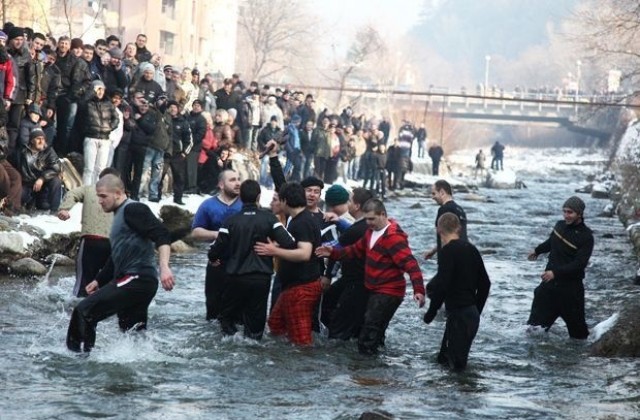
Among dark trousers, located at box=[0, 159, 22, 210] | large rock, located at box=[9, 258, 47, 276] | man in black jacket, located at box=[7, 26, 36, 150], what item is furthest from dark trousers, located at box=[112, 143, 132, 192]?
large rock, located at box=[9, 258, 47, 276]

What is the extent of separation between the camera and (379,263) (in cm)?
1238

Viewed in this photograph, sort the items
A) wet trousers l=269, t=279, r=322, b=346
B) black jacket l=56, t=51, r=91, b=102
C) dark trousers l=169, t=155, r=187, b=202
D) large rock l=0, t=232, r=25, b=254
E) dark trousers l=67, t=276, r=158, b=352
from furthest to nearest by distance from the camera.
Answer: dark trousers l=169, t=155, r=187, b=202
black jacket l=56, t=51, r=91, b=102
large rock l=0, t=232, r=25, b=254
wet trousers l=269, t=279, r=322, b=346
dark trousers l=67, t=276, r=158, b=352

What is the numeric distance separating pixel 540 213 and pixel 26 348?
1049 inches

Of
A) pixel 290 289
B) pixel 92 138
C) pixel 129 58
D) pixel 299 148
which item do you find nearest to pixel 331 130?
pixel 299 148

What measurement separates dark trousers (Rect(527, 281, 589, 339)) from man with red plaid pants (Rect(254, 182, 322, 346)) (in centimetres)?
287

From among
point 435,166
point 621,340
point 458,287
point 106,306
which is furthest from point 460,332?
point 435,166

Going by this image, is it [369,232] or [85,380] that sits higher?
[369,232]

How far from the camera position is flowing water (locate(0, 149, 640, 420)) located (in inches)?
407

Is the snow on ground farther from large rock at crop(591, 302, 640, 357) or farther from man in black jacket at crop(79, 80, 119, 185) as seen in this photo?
large rock at crop(591, 302, 640, 357)

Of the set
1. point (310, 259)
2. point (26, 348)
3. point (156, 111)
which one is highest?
point (156, 111)

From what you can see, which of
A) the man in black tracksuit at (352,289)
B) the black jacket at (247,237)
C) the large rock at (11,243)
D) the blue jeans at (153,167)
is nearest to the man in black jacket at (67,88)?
the blue jeans at (153,167)

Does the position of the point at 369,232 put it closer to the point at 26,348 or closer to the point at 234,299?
the point at 234,299

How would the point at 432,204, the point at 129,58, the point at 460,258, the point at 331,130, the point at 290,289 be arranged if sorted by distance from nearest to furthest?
1. the point at 460,258
2. the point at 290,289
3. the point at 129,58
4. the point at 331,130
5. the point at 432,204

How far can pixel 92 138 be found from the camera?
20.6m
